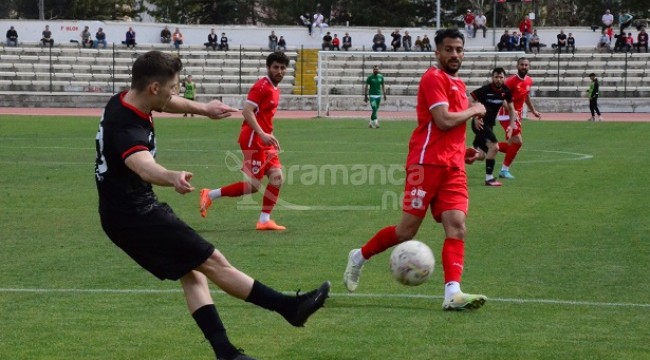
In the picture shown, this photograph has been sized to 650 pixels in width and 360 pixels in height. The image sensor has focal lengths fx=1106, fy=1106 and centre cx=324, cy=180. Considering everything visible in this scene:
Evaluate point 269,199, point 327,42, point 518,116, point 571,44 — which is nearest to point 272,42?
point 327,42

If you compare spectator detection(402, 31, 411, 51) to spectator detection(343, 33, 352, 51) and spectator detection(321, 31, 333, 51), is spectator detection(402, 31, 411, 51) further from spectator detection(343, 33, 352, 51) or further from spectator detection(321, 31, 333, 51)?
spectator detection(321, 31, 333, 51)

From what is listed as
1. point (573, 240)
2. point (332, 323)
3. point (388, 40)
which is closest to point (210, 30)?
point (388, 40)

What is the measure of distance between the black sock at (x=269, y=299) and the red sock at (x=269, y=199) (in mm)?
6222

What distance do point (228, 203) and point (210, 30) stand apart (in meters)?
45.5

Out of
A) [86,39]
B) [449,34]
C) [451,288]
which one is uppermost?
[86,39]

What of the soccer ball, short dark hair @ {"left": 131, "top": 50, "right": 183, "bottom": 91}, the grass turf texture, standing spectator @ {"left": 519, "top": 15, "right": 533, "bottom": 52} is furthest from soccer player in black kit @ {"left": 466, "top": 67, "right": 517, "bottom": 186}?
standing spectator @ {"left": 519, "top": 15, "right": 533, "bottom": 52}

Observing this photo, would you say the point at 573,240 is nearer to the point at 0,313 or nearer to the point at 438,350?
the point at 438,350

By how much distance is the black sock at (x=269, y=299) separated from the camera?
665 centimetres

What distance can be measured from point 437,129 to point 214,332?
285 cm

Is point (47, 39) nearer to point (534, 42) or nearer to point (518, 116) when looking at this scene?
point (534, 42)

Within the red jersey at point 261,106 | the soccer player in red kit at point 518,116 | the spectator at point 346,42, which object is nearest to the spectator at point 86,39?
the spectator at point 346,42

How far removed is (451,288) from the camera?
8.17 m

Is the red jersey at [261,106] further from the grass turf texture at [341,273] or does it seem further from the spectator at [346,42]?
the spectator at [346,42]

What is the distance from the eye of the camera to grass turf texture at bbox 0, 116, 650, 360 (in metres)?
7.12
